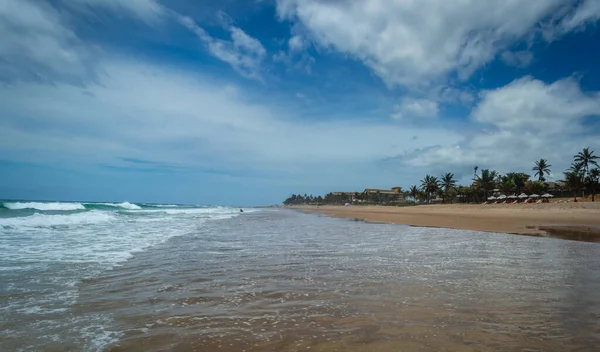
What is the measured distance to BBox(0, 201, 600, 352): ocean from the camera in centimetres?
369

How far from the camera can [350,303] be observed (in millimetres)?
5043

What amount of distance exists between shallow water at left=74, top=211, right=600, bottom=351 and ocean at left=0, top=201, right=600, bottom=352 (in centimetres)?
2

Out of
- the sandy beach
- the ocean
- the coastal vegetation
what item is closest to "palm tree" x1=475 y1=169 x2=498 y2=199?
the coastal vegetation

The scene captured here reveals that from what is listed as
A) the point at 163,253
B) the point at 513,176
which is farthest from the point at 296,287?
the point at 513,176

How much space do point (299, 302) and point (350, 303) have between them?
2.57 feet

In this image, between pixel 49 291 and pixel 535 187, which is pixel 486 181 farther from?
pixel 49 291

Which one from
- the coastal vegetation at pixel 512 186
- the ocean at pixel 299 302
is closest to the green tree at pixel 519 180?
the coastal vegetation at pixel 512 186

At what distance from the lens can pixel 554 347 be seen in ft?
11.3

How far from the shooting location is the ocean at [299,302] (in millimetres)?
3693

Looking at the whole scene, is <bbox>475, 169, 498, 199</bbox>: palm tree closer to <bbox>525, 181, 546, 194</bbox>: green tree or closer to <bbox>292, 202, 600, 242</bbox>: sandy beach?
<bbox>525, 181, 546, 194</bbox>: green tree

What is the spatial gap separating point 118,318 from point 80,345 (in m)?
0.87

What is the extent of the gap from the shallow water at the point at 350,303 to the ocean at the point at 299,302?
0.9 inches

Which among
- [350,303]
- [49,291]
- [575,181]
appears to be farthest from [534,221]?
[575,181]

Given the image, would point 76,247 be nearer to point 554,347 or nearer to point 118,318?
point 118,318
